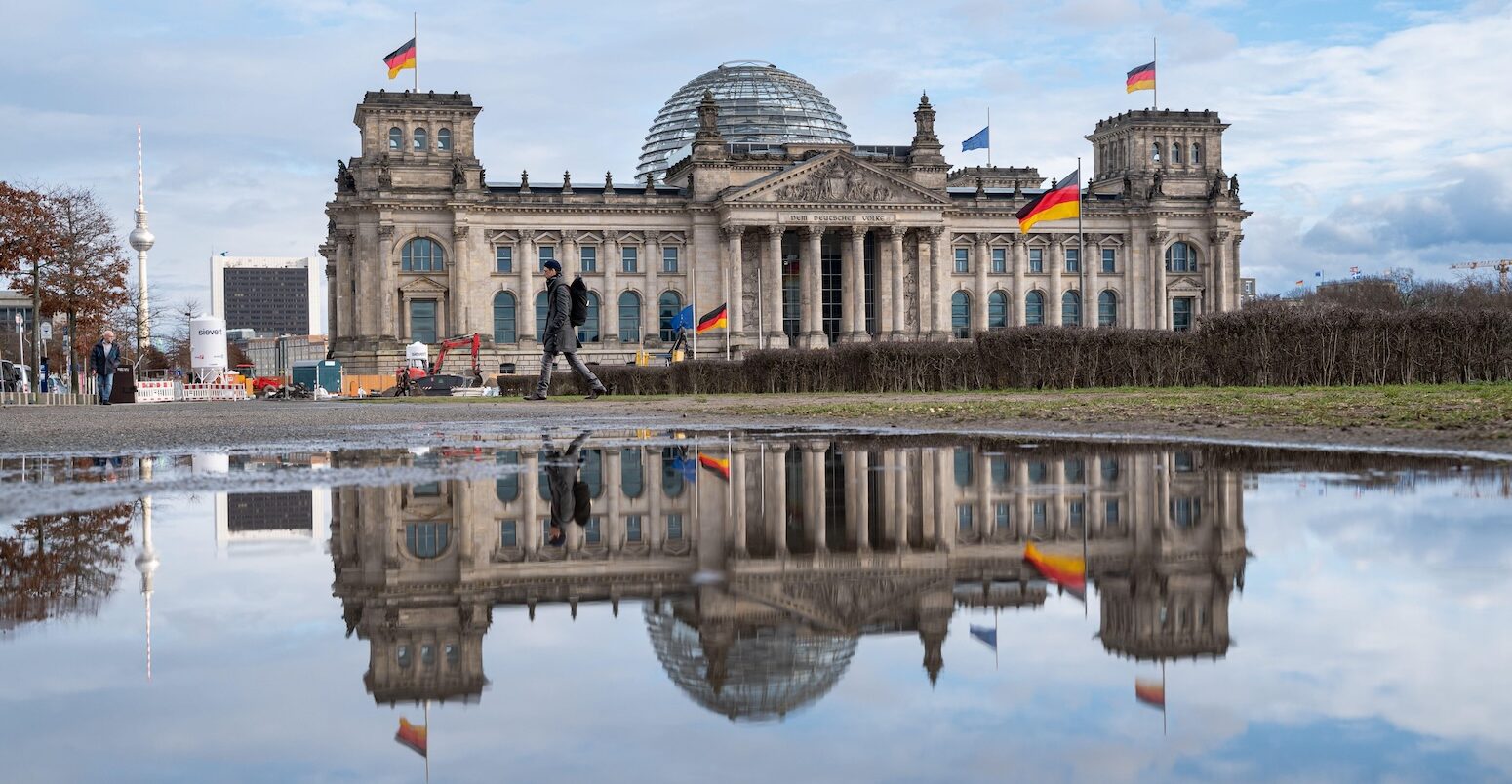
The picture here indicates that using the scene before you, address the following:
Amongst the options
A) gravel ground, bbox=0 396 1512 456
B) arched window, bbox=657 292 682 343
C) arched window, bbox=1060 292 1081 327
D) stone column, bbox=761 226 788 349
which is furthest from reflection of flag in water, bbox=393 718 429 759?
arched window, bbox=1060 292 1081 327

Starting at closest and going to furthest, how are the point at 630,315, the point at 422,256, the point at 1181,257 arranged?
the point at 422,256, the point at 630,315, the point at 1181,257

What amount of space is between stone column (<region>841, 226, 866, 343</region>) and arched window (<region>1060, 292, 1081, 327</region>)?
613 inches

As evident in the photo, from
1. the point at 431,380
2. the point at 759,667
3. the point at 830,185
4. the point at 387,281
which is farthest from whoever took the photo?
the point at 830,185

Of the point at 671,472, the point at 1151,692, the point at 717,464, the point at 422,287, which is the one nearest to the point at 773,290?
the point at 422,287

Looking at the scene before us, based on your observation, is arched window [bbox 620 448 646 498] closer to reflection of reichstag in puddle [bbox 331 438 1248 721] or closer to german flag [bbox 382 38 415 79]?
reflection of reichstag in puddle [bbox 331 438 1248 721]

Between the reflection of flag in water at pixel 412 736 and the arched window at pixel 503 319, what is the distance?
8967cm

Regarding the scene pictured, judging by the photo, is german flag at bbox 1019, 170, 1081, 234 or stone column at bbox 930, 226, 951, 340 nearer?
german flag at bbox 1019, 170, 1081, 234

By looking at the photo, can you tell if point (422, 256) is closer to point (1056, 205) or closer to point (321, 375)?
point (321, 375)

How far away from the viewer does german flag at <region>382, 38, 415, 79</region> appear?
282 ft

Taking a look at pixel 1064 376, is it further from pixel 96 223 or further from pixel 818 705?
pixel 96 223

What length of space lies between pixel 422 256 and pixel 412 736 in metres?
90.0

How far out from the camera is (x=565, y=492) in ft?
27.7

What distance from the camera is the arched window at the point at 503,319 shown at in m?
91.5

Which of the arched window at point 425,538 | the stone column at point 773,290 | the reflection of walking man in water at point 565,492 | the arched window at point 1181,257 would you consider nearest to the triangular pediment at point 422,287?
the stone column at point 773,290
